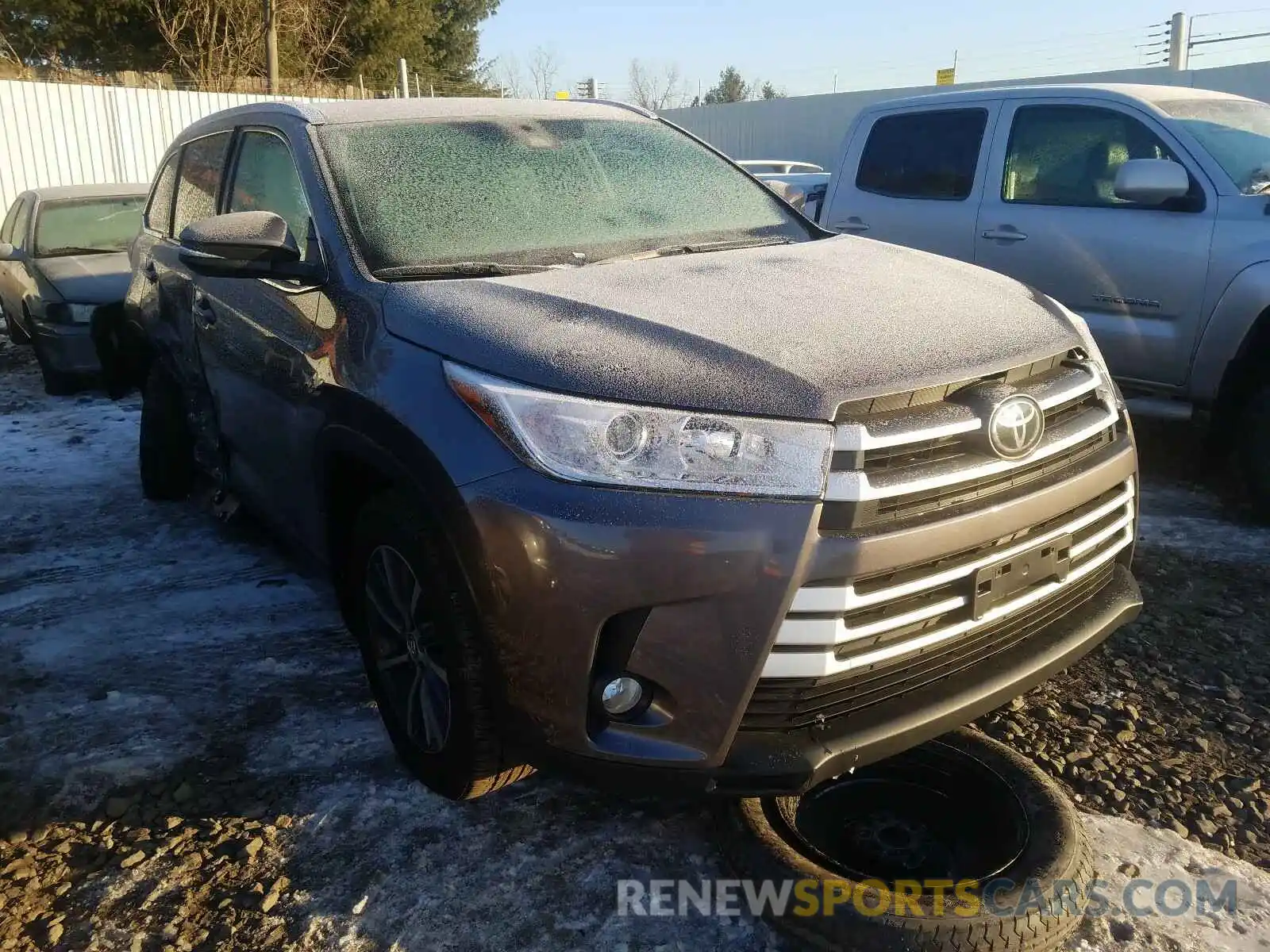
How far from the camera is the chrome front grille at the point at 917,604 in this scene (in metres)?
2.12

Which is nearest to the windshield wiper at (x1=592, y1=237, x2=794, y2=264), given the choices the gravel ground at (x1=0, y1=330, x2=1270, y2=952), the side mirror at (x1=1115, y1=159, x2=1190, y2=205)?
the gravel ground at (x1=0, y1=330, x2=1270, y2=952)

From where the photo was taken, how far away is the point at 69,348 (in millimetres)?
7621

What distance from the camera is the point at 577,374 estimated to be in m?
2.23

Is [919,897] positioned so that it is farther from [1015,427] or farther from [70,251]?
[70,251]

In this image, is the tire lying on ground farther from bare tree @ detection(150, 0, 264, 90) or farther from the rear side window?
bare tree @ detection(150, 0, 264, 90)

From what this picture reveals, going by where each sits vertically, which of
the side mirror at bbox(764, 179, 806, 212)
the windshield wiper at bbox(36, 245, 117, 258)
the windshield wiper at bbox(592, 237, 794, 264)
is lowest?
the windshield wiper at bbox(36, 245, 117, 258)

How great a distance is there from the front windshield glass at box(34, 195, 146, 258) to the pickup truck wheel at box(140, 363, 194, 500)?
415 cm

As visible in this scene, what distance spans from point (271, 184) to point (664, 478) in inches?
85.1

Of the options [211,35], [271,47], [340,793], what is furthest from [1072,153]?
[211,35]

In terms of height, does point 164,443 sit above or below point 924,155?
below

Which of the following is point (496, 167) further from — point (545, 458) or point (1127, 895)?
point (1127, 895)

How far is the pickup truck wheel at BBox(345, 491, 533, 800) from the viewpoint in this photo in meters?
2.38

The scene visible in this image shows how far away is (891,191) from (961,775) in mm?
4291

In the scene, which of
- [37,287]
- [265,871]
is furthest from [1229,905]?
[37,287]
